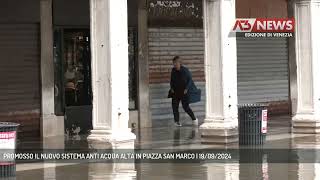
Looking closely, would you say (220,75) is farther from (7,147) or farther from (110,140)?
(7,147)

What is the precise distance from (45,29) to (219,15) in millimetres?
4806

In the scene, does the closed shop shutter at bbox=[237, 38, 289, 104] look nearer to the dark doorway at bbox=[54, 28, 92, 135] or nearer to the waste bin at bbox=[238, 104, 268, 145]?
the dark doorway at bbox=[54, 28, 92, 135]

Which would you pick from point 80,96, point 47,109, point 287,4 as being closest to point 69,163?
point 47,109

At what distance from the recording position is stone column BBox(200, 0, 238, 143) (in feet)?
53.7

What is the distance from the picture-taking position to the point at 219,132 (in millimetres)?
16359

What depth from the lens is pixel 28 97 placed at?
60.3 ft

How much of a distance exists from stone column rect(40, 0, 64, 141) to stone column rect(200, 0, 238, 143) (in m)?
4.31

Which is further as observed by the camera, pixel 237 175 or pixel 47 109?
pixel 47 109

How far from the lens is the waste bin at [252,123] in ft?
52.0

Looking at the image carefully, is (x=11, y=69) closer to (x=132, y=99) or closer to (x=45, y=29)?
(x=45, y=29)

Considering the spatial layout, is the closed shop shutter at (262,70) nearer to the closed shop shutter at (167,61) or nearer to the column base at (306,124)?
the closed shop shutter at (167,61)

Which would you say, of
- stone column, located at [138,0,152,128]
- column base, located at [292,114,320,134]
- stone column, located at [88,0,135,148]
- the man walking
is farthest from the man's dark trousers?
stone column, located at [88,0,135,148]

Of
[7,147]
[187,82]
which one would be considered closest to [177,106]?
[187,82]

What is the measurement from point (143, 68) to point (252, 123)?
231 inches
